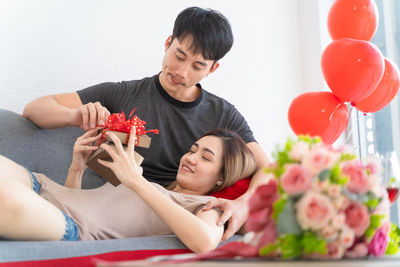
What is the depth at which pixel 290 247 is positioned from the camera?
803mm

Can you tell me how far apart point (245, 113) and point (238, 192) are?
1295mm

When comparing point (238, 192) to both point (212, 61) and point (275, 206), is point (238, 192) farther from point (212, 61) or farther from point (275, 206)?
point (275, 206)

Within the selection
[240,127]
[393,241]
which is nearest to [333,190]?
[393,241]

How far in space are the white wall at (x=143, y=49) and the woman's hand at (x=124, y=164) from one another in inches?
42.6

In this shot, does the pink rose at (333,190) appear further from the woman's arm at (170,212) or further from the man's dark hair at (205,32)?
the man's dark hair at (205,32)

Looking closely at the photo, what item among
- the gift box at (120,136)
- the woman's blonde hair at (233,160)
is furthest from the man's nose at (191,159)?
the gift box at (120,136)

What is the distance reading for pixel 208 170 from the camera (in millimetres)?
1877

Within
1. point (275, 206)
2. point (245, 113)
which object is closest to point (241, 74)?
point (245, 113)

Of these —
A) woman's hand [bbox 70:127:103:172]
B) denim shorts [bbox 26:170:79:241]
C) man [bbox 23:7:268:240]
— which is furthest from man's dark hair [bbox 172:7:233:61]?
denim shorts [bbox 26:170:79:241]

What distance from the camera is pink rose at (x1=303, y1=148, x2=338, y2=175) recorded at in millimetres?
829

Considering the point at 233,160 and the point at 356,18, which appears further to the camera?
the point at 356,18

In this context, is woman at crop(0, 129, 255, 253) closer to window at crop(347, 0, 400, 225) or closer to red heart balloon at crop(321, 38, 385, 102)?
red heart balloon at crop(321, 38, 385, 102)

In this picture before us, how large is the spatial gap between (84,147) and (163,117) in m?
0.58

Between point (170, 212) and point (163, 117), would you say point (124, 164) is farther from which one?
point (163, 117)
